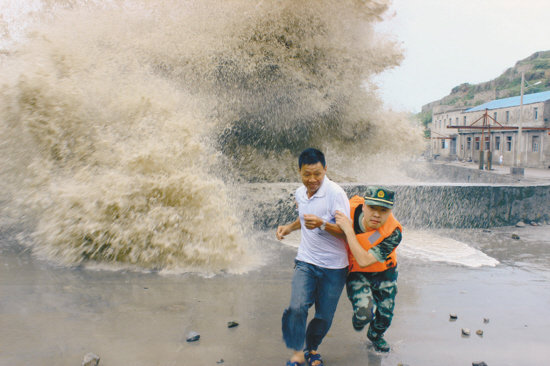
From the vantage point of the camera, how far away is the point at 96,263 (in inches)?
174

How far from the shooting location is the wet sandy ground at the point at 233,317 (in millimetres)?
2531

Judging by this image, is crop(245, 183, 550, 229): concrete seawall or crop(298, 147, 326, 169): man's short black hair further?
crop(245, 183, 550, 229): concrete seawall

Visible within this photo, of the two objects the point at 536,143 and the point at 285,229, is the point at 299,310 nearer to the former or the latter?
the point at 285,229

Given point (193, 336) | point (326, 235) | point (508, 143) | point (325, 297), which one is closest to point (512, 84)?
point (508, 143)

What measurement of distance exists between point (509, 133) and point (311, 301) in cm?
4211

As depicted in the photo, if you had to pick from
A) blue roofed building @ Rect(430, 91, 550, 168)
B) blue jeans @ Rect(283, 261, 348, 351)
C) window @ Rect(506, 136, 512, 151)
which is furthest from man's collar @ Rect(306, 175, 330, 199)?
window @ Rect(506, 136, 512, 151)

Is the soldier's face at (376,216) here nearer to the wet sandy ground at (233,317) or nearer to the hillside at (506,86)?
the wet sandy ground at (233,317)

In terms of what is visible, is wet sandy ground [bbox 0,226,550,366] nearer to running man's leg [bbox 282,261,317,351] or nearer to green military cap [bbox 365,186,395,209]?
running man's leg [bbox 282,261,317,351]

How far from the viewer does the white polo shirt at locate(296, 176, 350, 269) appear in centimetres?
239

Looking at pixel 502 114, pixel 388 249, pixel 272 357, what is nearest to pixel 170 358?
pixel 272 357

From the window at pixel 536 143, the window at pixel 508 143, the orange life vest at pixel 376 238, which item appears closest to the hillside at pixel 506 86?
the window at pixel 508 143

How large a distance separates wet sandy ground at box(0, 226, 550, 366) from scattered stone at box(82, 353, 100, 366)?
9 centimetres

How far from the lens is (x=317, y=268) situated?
2422 millimetres

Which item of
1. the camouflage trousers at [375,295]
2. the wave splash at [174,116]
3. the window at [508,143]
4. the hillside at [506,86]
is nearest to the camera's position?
the camouflage trousers at [375,295]
